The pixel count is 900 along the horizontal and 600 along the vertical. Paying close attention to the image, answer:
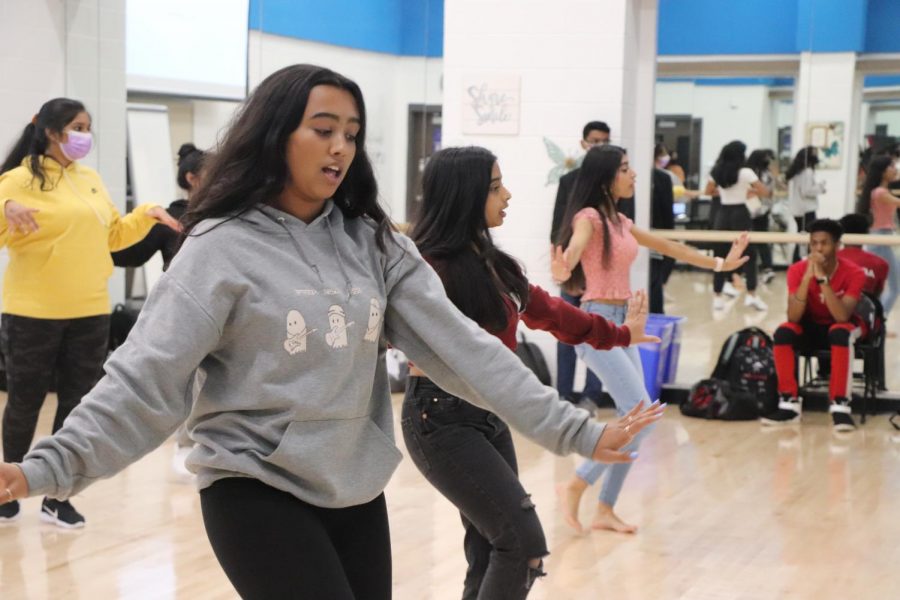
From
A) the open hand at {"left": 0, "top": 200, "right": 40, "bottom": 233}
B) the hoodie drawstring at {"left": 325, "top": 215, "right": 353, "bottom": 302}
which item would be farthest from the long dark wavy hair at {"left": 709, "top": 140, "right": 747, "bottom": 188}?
the hoodie drawstring at {"left": 325, "top": 215, "right": 353, "bottom": 302}

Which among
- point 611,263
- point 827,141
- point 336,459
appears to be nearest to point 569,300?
point 827,141

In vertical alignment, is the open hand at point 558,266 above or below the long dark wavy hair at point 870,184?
below

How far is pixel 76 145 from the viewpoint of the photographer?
5066 mm

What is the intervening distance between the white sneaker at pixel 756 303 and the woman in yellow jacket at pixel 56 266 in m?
A: 4.89

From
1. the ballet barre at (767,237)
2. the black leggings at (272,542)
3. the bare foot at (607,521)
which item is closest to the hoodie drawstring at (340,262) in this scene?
the black leggings at (272,542)

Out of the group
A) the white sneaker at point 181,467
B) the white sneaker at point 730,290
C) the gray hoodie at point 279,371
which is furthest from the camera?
the white sneaker at point 730,290

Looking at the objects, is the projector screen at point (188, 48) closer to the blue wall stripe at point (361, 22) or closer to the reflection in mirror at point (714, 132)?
the blue wall stripe at point (361, 22)

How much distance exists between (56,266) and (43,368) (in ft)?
1.41

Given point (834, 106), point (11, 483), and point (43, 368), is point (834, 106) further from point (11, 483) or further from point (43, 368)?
point (11, 483)

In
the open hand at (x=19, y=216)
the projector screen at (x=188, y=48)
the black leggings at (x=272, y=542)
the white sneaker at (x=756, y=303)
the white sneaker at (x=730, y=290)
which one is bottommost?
the white sneaker at (x=756, y=303)

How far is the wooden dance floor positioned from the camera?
4570 mm

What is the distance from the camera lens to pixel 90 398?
210cm

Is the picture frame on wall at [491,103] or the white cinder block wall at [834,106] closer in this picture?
the picture frame on wall at [491,103]

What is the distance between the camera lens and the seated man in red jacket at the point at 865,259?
8.34 metres
